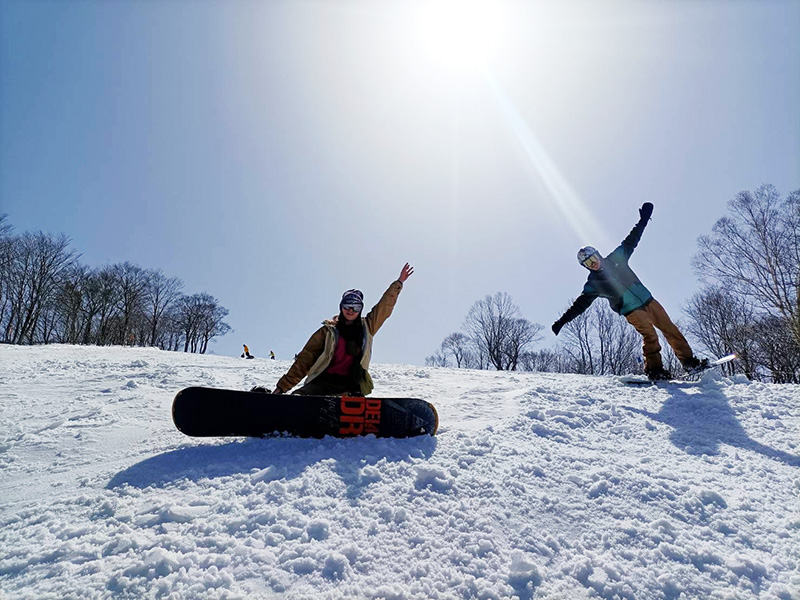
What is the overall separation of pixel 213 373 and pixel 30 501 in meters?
4.98

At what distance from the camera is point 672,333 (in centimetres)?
566

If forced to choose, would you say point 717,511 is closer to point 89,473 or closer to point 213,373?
point 89,473

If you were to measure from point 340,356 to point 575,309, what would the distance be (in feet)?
13.1

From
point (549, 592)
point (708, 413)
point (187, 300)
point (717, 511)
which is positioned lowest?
point (549, 592)

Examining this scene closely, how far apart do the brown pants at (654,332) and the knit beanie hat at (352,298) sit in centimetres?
443

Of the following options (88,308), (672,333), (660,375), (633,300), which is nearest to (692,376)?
(660,375)

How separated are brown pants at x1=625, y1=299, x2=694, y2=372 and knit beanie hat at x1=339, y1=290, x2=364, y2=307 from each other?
4435 mm

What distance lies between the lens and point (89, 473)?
2.59 m

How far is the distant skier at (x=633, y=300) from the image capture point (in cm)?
565

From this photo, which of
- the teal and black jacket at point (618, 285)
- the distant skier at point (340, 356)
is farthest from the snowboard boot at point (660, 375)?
the distant skier at point (340, 356)

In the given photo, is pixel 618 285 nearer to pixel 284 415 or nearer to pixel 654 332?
pixel 654 332

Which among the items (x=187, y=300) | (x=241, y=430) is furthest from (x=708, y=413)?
(x=187, y=300)

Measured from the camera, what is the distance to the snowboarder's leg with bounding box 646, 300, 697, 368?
18.4 feet

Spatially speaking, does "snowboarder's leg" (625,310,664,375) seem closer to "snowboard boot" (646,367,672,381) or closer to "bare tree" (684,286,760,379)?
"snowboard boot" (646,367,672,381)
